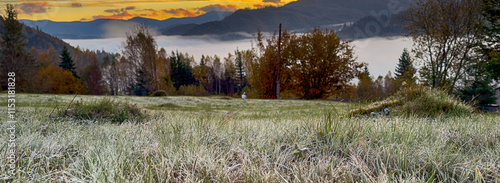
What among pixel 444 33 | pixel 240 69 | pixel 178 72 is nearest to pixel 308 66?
pixel 444 33

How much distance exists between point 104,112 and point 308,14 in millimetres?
47024

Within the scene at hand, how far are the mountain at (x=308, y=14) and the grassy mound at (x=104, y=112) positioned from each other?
3256 centimetres

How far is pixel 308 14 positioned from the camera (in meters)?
47.8

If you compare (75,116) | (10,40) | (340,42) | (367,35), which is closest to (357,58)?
(340,42)

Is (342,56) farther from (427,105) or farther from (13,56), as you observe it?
(13,56)

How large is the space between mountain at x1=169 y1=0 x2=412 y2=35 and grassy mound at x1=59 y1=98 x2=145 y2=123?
32556 mm

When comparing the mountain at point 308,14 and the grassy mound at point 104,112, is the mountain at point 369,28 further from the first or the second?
the grassy mound at point 104,112

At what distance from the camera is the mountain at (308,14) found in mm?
40656

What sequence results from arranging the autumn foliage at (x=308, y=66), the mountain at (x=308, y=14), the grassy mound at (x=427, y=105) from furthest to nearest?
the mountain at (x=308, y=14), the autumn foliage at (x=308, y=66), the grassy mound at (x=427, y=105)

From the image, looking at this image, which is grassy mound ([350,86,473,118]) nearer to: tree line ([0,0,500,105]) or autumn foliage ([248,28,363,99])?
tree line ([0,0,500,105])

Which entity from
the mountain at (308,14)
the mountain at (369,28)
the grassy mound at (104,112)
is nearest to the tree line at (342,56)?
the mountain at (369,28)

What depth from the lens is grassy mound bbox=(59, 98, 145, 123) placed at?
5.04 metres

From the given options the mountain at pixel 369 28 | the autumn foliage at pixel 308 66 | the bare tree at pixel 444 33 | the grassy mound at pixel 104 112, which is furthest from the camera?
the mountain at pixel 369 28

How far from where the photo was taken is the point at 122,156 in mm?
1922
